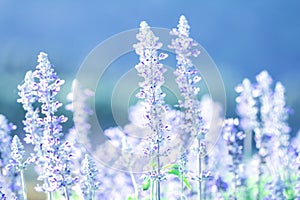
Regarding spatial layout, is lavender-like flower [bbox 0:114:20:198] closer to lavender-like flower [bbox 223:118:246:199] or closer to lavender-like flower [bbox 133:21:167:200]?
lavender-like flower [bbox 133:21:167:200]

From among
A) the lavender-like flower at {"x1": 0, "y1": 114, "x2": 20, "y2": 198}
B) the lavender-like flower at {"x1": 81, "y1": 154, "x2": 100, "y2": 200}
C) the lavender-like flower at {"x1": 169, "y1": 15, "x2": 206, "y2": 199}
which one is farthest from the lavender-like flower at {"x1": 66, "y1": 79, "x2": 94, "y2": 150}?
the lavender-like flower at {"x1": 169, "y1": 15, "x2": 206, "y2": 199}

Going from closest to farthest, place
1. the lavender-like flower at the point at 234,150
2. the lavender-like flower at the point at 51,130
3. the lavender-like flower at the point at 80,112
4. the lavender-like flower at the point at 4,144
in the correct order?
1. the lavender-like flower at the point at 51,130
2. the lavender-like flower at the point at 4,144
3. the lavender-like flower at the point at 80,112
4. the lavender-like flower at the point at 234,150

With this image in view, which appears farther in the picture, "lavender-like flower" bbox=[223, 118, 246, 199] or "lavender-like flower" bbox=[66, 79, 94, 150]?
"lavender-like flower" bbox=[223, 118, 246, 199]

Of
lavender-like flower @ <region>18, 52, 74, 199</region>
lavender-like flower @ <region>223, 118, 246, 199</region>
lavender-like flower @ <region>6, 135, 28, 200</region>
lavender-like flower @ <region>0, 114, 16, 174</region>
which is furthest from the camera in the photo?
lavender-like flower @ <region>223, 118, 246, 199</region>

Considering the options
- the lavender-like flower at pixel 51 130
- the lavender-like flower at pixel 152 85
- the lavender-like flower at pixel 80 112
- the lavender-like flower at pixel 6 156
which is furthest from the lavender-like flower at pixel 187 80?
the lavender-like flower at pixel 6 156

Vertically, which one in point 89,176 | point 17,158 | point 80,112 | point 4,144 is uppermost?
point 80,112

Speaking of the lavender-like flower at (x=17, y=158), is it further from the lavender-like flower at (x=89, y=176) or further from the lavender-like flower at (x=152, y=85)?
the lavender-like flower at (x=152, y=85)

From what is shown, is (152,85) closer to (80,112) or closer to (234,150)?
(80,112)

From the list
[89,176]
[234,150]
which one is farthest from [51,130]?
[234,150]

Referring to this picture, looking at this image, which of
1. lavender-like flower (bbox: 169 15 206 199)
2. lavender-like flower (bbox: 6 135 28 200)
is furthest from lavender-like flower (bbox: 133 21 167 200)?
lavender-like flower (bbox: 6 135 28 200)

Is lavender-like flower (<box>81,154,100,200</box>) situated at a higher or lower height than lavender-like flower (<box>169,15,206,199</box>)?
lower

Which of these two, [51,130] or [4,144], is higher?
[4,144]

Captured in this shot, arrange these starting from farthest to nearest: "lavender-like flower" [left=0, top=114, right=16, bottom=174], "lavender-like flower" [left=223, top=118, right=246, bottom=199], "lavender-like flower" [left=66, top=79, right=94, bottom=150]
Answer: "lavender-like flower" [left=223, top=118, right=246, bottom=199], "lavender-like flower" [left=66, top=79, right=94, bottom=150], "lavender-like flower" [left=0, top=114, right=16, bottom=174]

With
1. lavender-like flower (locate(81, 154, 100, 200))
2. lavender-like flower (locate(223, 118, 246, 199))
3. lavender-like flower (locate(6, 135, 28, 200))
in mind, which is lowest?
lavender-like flower (locate(81, 154, 100, 200))
